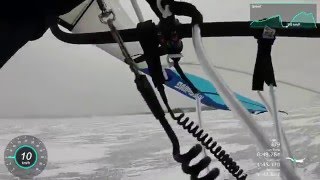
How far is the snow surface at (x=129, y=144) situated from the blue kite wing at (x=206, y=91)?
4 centimetres

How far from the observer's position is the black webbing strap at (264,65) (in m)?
1.02

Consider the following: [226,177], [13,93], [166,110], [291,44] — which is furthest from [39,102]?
[291,44]

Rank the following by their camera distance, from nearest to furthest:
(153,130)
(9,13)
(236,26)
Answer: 1. (9,13)
2. (236,26)
3. (153,130)

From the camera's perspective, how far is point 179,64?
39.9 inches

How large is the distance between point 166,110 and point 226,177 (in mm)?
308

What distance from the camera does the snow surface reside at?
3.61 ft

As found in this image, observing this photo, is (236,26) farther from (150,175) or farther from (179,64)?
(150,175)

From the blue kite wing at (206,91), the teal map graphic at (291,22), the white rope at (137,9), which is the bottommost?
the blue kite wing at (206,91)

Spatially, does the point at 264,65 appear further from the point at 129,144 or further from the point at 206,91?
the point at 129,144

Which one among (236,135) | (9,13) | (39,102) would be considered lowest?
(236,135)
